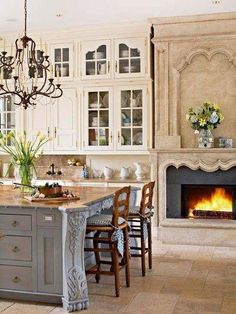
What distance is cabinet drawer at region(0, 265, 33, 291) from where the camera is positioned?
4062mm

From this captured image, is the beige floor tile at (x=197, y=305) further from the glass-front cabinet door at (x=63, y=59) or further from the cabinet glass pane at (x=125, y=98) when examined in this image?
the glass-front cabinet door at (x=63, y=59)

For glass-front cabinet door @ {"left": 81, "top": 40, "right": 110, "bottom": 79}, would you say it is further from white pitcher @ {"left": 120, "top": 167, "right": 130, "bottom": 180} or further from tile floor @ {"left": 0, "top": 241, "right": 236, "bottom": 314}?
tile floor @ {"left": 0, "top": 241, "right": 236, "bottom": 314}

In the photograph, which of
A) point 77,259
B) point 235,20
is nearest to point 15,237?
point 77,259

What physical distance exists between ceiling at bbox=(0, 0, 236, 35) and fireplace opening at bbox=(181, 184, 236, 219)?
2446 millimetres

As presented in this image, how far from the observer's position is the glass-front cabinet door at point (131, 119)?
23.3ft

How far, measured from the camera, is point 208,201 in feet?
22.3

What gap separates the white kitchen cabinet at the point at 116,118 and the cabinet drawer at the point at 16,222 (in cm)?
328

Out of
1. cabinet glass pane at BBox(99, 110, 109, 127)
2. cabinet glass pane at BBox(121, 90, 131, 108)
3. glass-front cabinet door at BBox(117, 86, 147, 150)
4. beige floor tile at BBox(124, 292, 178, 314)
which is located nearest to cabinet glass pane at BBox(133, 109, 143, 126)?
glass-front cabinet door at BBox(117, 86, 147, 150)

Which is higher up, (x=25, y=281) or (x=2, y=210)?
(x=2, y=210)

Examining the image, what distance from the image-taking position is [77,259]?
3.92 m

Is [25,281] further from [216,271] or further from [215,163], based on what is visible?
[215,163]

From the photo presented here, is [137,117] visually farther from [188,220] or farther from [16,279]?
[16,279]

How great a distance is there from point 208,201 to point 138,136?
1.43 m

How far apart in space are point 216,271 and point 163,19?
11.8 feet
